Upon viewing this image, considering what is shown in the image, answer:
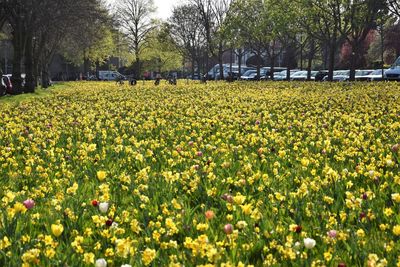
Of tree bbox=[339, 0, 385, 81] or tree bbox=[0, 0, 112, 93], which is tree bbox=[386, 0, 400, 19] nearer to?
tree bbox=[339, 0, 385, 81]

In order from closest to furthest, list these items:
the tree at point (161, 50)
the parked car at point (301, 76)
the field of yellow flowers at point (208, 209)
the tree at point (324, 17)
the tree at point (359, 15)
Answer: the field of yellow flowers at point (208, 209)
the tree at point (359, 15)
the tree at point (324, 17)
the parked car at point (301, 76)
the tree at point (161, 50)

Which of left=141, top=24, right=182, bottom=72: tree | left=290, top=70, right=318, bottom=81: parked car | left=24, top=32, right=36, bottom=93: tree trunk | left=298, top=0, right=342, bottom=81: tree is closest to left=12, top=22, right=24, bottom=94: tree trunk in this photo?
left=24, top=32, right=36, bottom=93: tree trunk

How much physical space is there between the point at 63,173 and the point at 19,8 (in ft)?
80.7

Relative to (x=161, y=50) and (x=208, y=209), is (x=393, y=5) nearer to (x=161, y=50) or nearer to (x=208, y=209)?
(x=208, y=209)

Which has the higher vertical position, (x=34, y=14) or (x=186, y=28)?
(x=186, y=28)

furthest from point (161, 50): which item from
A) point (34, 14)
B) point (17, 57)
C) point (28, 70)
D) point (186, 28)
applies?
point (17, 57)

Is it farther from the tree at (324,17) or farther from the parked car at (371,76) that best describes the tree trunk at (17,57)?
the parked car at (371,76)

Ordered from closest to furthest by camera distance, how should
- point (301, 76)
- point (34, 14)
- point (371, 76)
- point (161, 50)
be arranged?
point (34, 14)
point (371, 76)
point (301, 76)
point (161, 50)

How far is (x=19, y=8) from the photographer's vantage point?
2708 cm

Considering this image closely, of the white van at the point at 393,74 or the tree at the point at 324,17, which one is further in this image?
the tree at the point at 324,17

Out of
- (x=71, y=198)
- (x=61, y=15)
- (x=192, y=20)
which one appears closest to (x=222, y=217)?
(x=71, y=198)

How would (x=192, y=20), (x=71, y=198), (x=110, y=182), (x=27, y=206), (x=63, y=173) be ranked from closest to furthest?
(x=27, y=206) < (x=71, y=198) < (x=110, y=182) < (x=63, y=173) < (x=192, y=20)

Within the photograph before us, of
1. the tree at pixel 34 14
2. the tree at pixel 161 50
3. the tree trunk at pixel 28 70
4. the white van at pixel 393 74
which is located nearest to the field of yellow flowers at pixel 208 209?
the tree at pixel 34 14

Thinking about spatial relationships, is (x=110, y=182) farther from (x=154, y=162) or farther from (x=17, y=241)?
(x=17, y=241)
